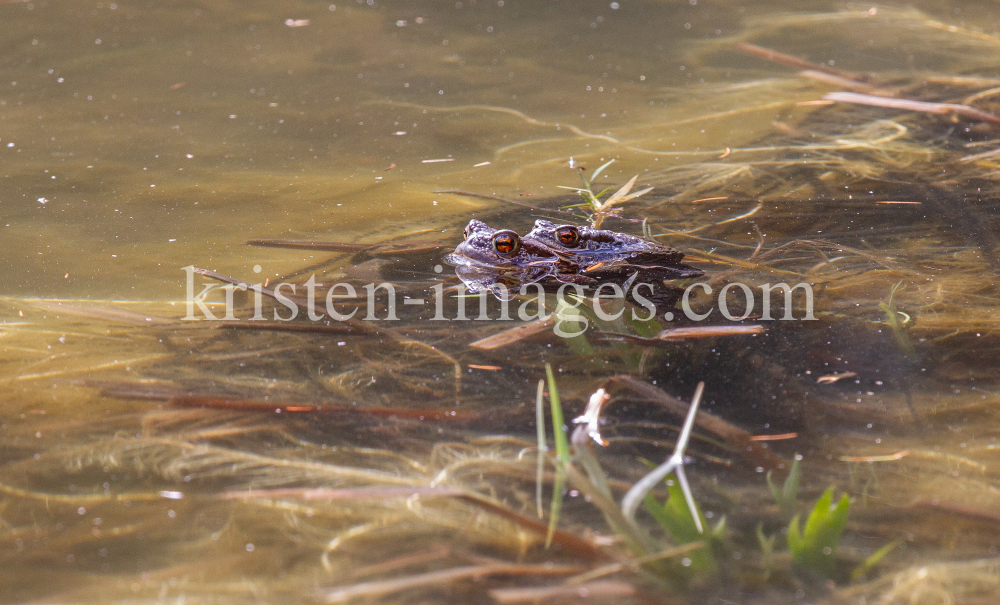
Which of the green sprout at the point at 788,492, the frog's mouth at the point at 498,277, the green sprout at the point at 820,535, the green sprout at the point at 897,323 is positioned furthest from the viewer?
the frog's mouth at the point at 498,277

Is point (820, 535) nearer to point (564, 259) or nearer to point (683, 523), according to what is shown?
point (683, 523)

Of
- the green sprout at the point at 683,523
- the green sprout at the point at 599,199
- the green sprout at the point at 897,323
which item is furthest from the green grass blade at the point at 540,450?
the green sprout at the point at 599,199

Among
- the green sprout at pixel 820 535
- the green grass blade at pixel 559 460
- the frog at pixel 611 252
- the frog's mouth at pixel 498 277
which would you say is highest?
the frog at pixel 611 252

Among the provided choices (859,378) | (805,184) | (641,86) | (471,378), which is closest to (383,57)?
(641,86)

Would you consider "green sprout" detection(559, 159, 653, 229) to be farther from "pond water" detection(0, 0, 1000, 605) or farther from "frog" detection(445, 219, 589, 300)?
"frog" detection(445, 219, 589, 300)

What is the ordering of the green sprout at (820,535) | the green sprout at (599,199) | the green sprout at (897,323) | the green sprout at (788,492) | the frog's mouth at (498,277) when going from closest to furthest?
the green sprout at (820,535) < the green sprout at (788,492) < the green sprout at (897,323) < the frog's mouth at (498,277) < the green sprout at (599,199)

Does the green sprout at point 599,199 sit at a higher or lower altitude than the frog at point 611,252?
higher

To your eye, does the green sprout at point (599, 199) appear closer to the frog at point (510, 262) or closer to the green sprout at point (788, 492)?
the frog at point (510, 262)

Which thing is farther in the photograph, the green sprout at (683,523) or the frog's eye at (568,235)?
the frog's eye at (568,235)
